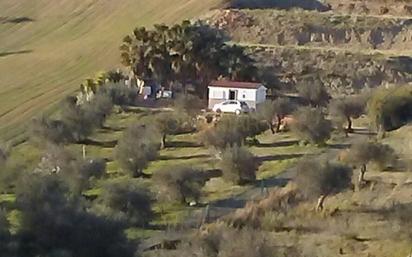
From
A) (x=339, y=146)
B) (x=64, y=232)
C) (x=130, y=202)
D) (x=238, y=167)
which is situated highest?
(x=64, y=232)

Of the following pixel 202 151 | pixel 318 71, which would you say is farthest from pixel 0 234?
pixel 318 71

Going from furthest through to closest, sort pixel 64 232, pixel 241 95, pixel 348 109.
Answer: pixel 241 95 < pixel 348 109 < pixel 64 232

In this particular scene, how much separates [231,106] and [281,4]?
30488 millimetres

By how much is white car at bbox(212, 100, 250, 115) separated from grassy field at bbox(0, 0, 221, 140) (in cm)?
1041

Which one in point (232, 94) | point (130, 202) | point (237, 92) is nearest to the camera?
point (130, 202)

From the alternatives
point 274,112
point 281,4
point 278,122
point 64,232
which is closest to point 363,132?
point 278,122

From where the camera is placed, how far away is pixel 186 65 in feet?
203

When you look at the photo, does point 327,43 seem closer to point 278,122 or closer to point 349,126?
point 278,122

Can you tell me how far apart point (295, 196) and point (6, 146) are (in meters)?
17.6

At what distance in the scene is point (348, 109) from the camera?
52.9m

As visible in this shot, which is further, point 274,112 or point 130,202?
point 274,112

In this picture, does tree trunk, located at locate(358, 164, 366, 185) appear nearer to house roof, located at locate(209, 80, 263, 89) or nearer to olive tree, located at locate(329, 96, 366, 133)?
olive tree, located at locate(329, 96, 366, 133)

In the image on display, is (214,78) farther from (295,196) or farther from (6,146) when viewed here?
(295,196)

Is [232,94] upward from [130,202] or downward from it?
downward
